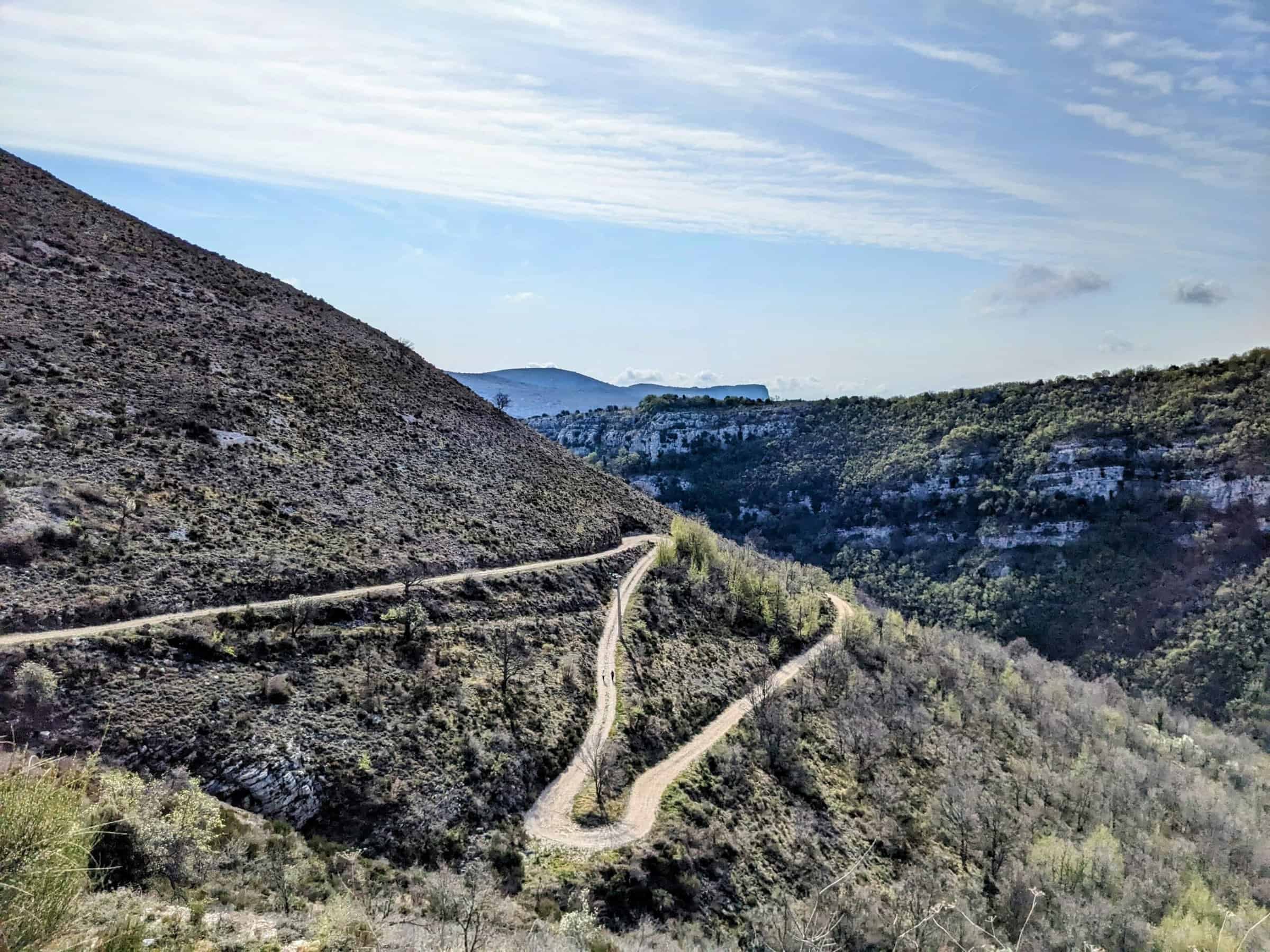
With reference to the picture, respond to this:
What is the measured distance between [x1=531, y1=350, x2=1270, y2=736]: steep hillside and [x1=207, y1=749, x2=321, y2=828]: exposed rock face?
8371 centimetres

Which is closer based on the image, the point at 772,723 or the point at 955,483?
the point at 772,723

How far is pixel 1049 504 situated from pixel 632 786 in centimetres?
8810

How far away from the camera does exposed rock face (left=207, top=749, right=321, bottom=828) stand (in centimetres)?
2231

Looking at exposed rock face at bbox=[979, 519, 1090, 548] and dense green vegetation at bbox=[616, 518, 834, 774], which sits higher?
exposed rock face at bbox=[979, 519, 1090, 548]

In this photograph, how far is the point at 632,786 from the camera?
3256cm

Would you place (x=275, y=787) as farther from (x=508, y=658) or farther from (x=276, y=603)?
(x=508, y=658)

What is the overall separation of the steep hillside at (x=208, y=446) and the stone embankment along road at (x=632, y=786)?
35.6 ft

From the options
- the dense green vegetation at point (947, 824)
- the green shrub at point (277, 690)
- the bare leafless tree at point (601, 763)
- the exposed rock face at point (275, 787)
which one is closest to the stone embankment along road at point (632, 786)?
the bare leafless tree at point (601, 763)

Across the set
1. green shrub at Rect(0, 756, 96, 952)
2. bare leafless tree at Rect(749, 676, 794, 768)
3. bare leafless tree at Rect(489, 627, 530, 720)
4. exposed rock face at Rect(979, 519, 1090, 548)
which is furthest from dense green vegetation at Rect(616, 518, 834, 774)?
exposed rock face at Rect(979, 519, 1090, 548)

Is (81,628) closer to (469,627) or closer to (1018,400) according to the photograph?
(469,627)

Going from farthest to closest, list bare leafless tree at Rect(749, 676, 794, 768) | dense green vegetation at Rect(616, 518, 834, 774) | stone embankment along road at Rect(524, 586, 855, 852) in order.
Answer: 1. bare leafless tree at Rect(749, 676, 794, 768)
2. dense green vegetation at Rect(616, 518, 834, 774)
3. stone embankment along road at Rect(524, 586, 855, 852)

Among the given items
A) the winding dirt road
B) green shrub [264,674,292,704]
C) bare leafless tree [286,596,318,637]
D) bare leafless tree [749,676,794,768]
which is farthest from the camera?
bare leafless tree [749,676,794,768]

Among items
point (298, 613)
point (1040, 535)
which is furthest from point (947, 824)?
point (1040, 535)

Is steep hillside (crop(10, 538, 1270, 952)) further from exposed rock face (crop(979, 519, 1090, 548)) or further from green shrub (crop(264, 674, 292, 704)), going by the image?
exposed rock face (crop(979, 519, 1090, 548))
